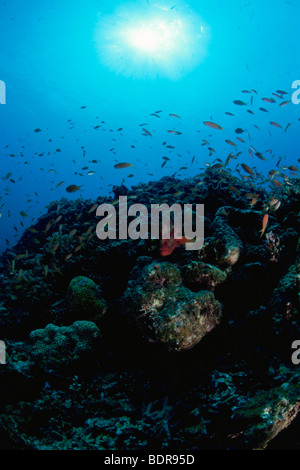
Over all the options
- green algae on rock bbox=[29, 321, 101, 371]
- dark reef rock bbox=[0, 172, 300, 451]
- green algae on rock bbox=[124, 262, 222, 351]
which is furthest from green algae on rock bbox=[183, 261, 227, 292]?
green algae on rock bbox=[29, 321, 101, 371]

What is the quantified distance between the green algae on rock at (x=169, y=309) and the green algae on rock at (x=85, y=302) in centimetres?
84

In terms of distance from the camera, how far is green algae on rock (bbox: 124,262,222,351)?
370cm

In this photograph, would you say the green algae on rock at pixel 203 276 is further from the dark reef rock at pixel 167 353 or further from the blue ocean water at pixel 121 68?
the blue ocean water at pixel 121 68

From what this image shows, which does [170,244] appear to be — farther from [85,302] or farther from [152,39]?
[152,39]

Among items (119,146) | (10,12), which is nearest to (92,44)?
(10,12)

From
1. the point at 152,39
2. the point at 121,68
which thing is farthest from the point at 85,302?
the point at 121,68

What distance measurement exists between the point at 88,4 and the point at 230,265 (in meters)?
38.9

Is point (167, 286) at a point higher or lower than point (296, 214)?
lower

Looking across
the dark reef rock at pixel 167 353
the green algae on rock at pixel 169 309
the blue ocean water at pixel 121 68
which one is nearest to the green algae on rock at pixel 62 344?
the dark reef rock at pixel 167 353

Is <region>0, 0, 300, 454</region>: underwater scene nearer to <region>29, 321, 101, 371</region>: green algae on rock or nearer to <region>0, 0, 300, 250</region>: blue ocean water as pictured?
<region>29, 321, 101, 371</region>: green algae on rock

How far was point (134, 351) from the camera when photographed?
14.4 feet

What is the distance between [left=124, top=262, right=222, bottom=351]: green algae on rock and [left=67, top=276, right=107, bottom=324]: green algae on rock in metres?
0.84

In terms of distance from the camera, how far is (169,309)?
3.91 metres
